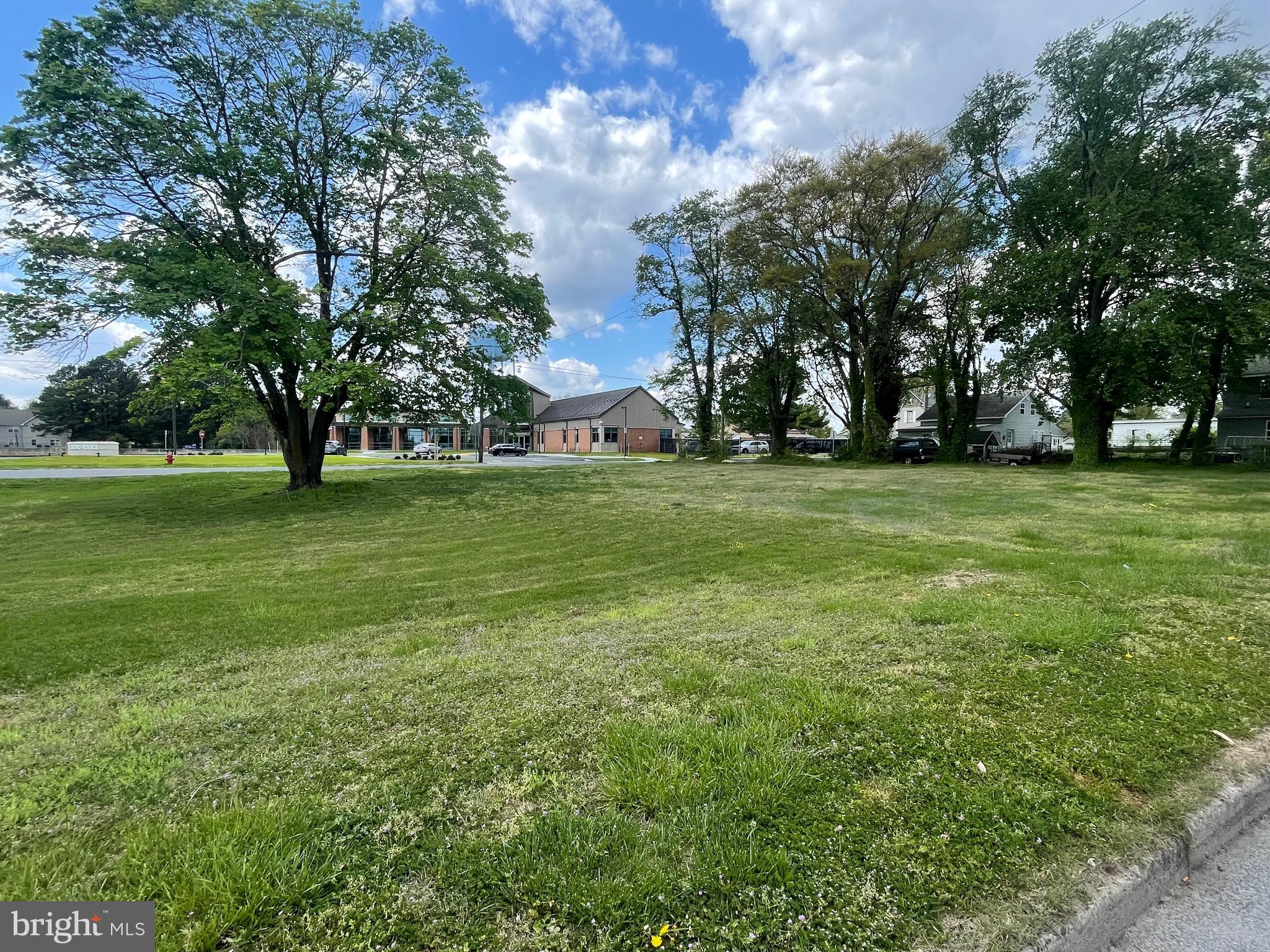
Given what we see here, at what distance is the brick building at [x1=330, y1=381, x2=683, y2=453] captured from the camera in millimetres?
54688

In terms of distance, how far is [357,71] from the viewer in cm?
1432

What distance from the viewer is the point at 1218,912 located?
1.81 metres

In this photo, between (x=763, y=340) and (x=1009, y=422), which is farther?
(x=1009, y=422)

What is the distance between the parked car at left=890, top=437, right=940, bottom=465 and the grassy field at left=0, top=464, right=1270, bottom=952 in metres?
26.3

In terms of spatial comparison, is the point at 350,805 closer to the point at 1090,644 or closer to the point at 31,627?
the point at 1090,644

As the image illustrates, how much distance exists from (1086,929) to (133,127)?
715 inches

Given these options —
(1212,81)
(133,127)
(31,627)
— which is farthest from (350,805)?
(1212,81)

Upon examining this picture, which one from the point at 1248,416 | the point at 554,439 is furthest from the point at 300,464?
the point at 554,439

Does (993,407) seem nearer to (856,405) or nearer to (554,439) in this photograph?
(856,405)

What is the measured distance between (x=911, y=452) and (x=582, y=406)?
36943mm

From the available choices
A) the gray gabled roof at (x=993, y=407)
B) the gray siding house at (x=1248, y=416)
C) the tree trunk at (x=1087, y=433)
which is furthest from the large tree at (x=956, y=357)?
the gray gabled roof at (x=993, y=407)

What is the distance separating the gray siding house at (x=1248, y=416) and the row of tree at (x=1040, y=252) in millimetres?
4877

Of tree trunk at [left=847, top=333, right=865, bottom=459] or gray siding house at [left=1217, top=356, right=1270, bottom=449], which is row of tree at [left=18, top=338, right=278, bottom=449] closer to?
tree trunk at [left=847, top=333, right=865, bottom=459]

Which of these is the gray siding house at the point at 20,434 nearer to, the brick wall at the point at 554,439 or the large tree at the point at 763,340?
the brick wall at the point at 554,439
